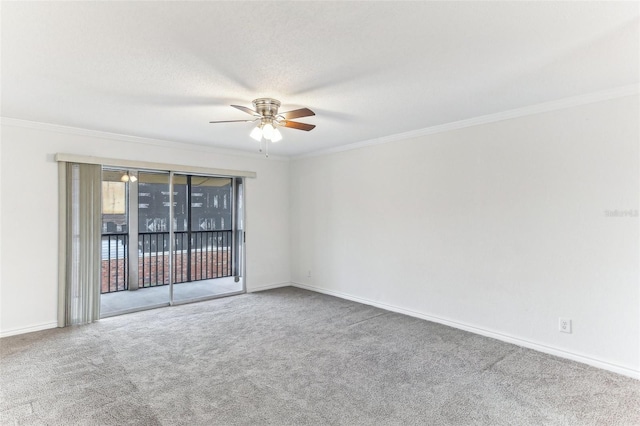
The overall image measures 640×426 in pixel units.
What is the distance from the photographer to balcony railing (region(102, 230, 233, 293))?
5.58 m

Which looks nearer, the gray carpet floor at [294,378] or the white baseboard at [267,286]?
the gray carpet floor at [294,378]

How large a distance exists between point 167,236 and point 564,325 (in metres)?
5.76

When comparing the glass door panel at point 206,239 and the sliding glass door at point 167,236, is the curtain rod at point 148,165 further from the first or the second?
the glass door panel at point 206,239

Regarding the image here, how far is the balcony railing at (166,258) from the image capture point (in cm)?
558

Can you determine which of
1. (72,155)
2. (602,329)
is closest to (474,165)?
(602,329)

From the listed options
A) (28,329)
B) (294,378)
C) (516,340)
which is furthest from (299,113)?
(28,329)

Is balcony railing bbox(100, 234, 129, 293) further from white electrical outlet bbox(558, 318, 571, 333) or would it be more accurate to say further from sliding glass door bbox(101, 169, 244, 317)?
white electrical outlet bbox(558, 318, 571, 333)

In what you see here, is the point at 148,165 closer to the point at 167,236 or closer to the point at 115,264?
the point at 167,236

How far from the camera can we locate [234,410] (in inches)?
91.8

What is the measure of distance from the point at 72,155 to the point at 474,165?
4719 millimetres

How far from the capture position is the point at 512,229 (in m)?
3.51

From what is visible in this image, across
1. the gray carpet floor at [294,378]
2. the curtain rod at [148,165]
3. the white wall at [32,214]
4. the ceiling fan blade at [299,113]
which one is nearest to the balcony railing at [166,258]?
the curtain rod at [148,165]

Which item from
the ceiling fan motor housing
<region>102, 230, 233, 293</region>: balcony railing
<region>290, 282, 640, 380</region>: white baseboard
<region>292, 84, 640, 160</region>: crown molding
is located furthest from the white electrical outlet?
<region>102, 230, 233, 293</region>: balcony railing

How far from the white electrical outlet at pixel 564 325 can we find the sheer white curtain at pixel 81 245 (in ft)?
16.9
